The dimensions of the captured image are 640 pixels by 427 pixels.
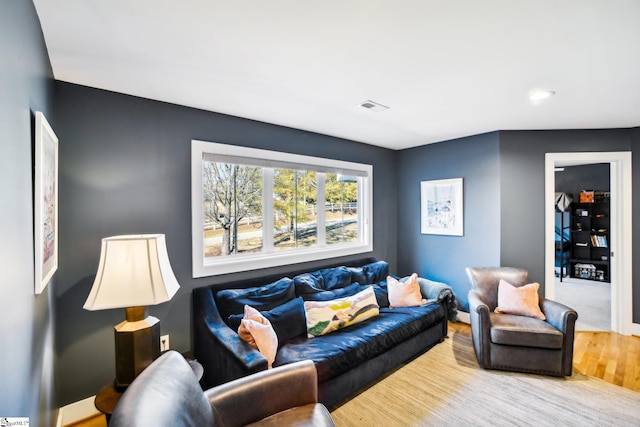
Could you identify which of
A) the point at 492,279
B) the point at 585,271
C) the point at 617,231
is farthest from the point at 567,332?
the point at 585,271

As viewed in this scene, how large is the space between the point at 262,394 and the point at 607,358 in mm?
3468

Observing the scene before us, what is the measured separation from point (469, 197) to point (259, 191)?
8.91ft

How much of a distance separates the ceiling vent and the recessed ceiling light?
117cm

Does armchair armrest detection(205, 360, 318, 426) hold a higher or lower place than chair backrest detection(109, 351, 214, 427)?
lower

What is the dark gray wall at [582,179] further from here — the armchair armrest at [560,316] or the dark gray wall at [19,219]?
the dark gray wall at [19,219]

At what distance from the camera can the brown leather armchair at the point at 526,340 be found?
8.23 feet

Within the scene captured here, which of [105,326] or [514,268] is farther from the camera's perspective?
[514,268]

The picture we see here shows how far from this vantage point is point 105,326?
220 centimetres

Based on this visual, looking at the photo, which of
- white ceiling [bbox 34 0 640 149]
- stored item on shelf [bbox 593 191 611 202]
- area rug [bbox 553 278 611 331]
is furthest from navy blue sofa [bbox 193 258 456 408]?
stored item on shelf [bbox 593 191 611 202]

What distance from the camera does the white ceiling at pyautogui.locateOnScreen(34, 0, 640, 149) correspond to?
138cm

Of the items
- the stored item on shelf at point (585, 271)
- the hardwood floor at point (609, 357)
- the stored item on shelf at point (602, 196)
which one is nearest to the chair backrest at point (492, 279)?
the hardwood floor at point (609, 357)

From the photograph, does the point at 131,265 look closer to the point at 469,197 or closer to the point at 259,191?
the point at 259,191

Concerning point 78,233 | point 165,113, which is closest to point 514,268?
point 165,113

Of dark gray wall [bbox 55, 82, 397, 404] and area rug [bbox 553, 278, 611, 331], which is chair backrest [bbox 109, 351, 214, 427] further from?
area rug [bbox 553, 278, 611, 331]
